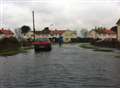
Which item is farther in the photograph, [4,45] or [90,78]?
[4,45]

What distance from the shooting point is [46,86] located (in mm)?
12562

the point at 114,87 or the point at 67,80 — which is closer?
the point at 114,87

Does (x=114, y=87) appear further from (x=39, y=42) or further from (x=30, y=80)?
(x=39, y=42)

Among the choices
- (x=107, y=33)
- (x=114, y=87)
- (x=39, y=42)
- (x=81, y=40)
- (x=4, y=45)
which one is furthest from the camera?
(x=107, y=33)

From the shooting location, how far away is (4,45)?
50031 mm

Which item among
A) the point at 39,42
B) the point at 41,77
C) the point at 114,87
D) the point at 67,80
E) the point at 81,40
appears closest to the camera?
the point at 114,87

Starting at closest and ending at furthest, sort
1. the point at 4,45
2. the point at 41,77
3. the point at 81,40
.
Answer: the point at 41,77
the point at 4,45
the point at 81,40

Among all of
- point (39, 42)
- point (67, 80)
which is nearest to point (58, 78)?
point (67, 80)

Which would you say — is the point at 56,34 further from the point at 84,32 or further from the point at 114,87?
the point at 114,87

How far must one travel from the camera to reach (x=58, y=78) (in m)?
14.9

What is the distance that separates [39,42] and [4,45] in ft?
22.2

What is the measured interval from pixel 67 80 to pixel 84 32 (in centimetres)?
18585

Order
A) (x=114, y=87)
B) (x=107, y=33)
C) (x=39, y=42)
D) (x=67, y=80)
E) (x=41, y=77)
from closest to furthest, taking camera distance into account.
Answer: (x=114, y=87) → (x=67, y=80) → (x=41, y=77) → (x=39, y=42) → (x=107, y=33)

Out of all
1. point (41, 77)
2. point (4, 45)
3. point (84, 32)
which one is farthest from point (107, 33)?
point (41, 77)
